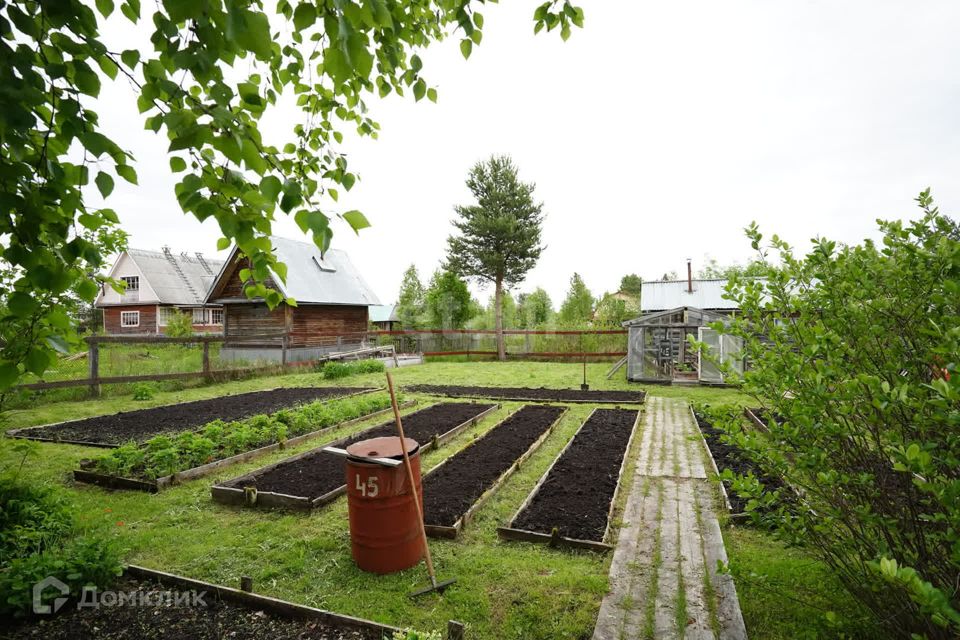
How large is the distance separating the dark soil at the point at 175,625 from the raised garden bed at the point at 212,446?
105 inches

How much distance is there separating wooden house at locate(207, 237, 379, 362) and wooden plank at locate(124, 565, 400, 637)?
1583cm

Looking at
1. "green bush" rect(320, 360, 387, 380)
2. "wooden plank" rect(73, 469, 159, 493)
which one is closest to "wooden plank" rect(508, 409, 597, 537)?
"wooden plank" rect(73, 469, 159, 493)

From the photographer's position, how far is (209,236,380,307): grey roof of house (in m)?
21.0

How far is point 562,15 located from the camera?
3.01 metres

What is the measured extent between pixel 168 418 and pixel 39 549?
6.22m

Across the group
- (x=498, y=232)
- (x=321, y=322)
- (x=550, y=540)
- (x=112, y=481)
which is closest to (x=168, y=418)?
(x=112, y=481)

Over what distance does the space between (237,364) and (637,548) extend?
1548 centimetres

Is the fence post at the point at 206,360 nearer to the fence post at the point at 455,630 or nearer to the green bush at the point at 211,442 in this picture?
the green bush at the point at 211,442

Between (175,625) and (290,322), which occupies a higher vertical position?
(290,322)

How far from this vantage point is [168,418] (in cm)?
A: 930

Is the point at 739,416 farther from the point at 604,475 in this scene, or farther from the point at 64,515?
the point at 64,515

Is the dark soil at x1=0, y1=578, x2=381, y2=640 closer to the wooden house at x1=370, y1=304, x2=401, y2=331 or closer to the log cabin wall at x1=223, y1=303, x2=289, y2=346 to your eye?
the log cabin wall at x1=223, y1=303, x2=289, y2=346

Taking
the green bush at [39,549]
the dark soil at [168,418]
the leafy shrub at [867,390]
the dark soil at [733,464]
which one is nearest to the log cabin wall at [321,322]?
the dark soil at [168,418]

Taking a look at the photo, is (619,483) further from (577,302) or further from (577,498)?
(577,302)
